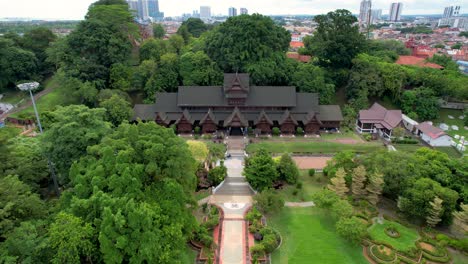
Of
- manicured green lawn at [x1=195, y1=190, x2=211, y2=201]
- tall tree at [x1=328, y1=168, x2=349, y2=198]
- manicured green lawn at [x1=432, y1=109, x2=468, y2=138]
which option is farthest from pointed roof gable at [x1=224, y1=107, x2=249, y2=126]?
manicured green lawn at [x1=432, y1=109, x2=468, y2=138]

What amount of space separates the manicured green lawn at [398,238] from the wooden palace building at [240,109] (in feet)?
66.6

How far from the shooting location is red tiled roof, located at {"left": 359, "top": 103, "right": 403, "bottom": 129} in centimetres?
4416

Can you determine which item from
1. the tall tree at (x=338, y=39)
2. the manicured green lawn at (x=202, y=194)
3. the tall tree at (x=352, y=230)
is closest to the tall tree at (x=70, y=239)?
the manicured green lawn at (x=202, y=194)

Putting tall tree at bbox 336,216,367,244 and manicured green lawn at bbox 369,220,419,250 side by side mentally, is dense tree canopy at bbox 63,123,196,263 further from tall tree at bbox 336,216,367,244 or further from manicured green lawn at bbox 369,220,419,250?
manicured green lawn at bbox 369,220,419,250

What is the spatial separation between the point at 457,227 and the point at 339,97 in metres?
33.9

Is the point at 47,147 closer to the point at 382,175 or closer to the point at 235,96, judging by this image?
the point at 235,96

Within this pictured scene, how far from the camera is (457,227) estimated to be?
25.0 meters

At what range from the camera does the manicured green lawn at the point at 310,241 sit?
22359 millimetres

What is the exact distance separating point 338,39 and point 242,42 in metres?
18.2

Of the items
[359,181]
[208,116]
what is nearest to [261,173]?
[359,181]

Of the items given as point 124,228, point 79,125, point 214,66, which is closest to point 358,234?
point 124,228

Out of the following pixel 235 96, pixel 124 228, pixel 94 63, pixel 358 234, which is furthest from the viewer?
pixel 94 63

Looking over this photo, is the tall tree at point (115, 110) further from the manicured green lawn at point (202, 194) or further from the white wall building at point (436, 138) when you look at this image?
the white wall building at point (436, 138)

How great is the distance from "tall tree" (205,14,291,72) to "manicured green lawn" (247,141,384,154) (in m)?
16.5
